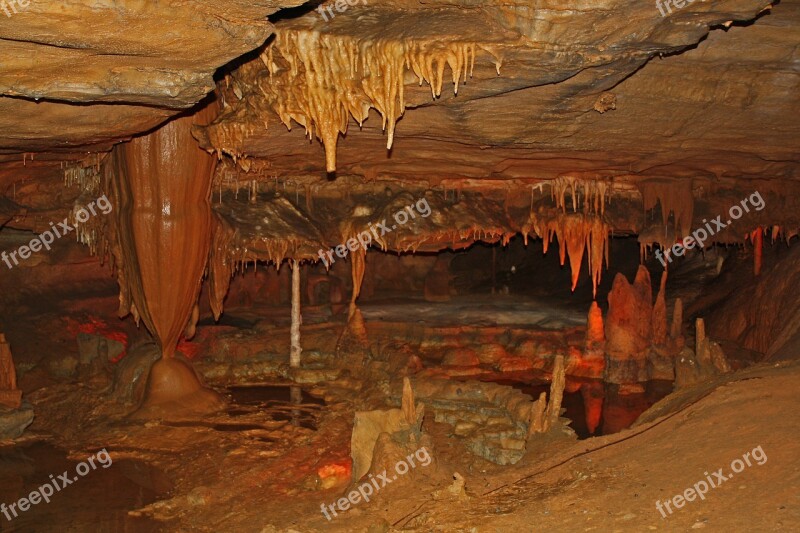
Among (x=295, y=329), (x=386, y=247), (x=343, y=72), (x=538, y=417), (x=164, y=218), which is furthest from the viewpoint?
(x=295, y=329)

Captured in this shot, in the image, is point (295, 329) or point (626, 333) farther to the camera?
point (295, 329)

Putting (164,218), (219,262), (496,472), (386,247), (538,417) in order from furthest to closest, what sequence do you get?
(386,247) → (219,262) → (164,218) → (538,417) → (496,472)

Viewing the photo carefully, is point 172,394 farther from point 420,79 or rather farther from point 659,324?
point 659,324

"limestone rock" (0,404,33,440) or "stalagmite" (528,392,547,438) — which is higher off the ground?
"stalagmite" (528,392,547,438)

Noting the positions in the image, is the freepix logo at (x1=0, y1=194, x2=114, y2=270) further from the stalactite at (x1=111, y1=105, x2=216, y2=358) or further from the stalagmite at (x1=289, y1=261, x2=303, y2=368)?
the stalagmite at (x1=289, y1=261, x2=303, y2=368)

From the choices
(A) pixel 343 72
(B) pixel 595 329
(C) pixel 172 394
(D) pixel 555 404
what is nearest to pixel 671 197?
(B) pixel 595 329

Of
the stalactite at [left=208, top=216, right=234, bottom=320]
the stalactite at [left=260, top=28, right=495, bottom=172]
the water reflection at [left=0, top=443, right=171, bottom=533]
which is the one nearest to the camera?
the stalactite at [left=260, top=28, right=495, bottom=172]

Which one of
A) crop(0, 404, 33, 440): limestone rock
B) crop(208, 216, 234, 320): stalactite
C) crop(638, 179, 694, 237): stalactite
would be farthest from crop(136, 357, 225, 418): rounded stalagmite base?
crop(638, 179, 694, 237): stalactite

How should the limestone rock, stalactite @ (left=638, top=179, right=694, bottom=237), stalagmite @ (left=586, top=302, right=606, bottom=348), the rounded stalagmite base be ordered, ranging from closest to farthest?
the limestone rock < the rounded stalagmite base < stalactite @ (left=638, top=179, right=694, bottom=237) < stalagmite @ (left=586, top=302, right=606, bottom=348)

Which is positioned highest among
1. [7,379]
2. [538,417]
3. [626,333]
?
A: [538,417]

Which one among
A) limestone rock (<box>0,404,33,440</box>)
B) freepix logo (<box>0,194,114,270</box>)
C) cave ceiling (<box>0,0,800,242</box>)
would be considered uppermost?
cave ceiling (<box>0,0,800,242</box>)

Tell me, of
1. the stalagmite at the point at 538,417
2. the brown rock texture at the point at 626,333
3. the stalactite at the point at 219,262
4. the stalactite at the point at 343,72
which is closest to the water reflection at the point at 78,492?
the stalactite at the point at 219,262

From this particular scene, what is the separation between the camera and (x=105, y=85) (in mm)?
6336

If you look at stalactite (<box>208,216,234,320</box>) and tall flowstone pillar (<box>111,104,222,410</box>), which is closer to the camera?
tall flowstone pillar (<box>111,104,222,410</box>)
